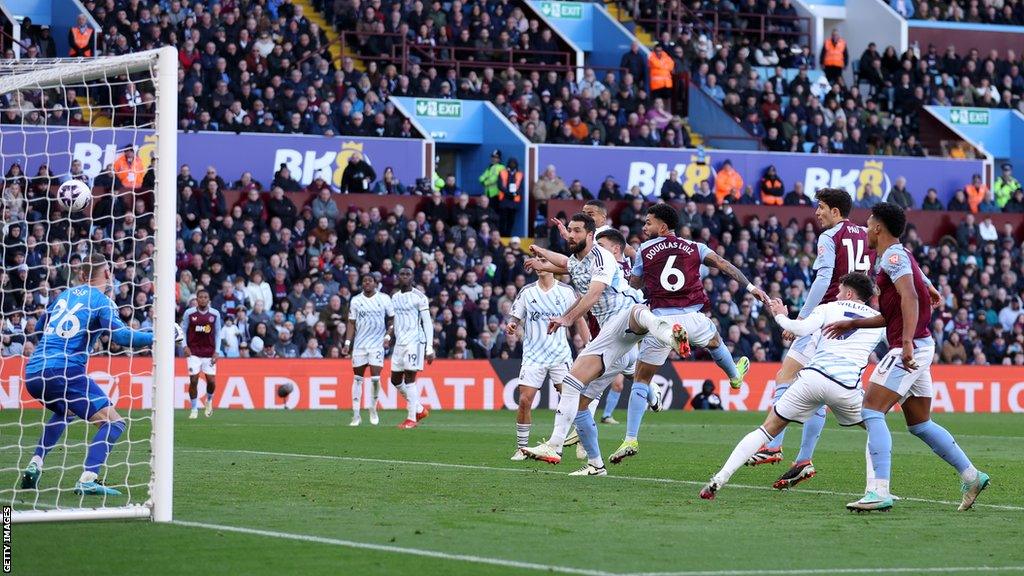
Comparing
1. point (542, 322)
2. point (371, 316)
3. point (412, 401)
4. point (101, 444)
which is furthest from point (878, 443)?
point (371, 316)

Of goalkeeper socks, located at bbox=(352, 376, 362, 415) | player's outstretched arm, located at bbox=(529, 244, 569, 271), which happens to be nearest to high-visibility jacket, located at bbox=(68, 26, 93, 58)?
goalkeeper socks, located at bbox=(352, 376, 362, 415)

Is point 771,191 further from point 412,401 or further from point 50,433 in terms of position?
point 50,433

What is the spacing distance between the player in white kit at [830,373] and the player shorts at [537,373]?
5.95 metres

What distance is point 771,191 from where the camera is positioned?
38.4 m

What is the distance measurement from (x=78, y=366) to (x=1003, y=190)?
33431 millimetres

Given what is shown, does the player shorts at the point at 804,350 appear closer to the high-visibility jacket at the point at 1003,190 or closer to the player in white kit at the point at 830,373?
the player in white kit at the point at 830,373

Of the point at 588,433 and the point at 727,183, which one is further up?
the point at 727,183

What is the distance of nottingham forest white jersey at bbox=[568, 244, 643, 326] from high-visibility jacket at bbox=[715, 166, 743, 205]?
23332mm

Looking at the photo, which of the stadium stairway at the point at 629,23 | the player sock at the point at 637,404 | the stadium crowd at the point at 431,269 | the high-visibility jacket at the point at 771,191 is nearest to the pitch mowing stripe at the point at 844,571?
the player sock at the point at 637,404

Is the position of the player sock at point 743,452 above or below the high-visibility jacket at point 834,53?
below

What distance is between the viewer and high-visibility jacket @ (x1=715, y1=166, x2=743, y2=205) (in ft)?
125

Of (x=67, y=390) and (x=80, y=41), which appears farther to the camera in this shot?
(x=80, y=41)

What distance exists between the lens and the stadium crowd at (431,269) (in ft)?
100

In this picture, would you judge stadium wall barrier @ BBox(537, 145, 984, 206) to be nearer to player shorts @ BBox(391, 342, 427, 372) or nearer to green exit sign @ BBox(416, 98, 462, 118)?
green exit sign @ BBox(416, 98, 462, 118)
